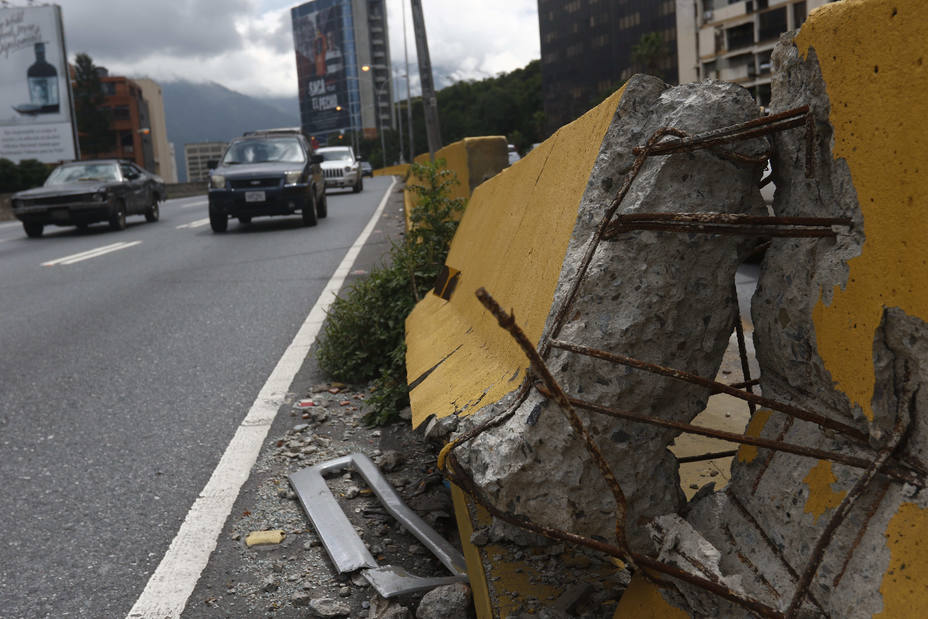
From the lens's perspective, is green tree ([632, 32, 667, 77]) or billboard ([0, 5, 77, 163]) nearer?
billboard ([0, 5, 77, 163])

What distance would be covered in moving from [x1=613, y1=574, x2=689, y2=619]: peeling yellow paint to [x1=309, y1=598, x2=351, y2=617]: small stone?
0.89m

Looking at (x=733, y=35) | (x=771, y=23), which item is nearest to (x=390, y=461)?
(x=771, y=23)

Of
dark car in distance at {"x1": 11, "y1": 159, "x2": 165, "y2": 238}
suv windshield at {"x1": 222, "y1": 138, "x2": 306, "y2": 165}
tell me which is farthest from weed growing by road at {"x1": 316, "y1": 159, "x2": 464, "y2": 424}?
dark car in distance at {"x1": 11, "y1": 159, "x2": 165, "y2": 238}

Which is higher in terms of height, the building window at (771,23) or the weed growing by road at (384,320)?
the building window at (771,23)

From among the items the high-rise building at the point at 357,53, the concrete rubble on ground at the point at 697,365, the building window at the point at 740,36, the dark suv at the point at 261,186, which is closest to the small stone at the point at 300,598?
the concrete rubble on ground at the point at 697,365

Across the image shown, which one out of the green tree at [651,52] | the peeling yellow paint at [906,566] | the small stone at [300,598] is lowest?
the small stone at [300,598]

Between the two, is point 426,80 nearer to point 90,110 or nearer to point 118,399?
point 118,399

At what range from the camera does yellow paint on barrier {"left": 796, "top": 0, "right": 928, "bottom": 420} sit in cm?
125

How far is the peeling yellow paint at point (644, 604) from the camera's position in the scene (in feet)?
5.86

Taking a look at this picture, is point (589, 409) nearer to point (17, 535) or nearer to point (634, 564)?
point (634, 564)

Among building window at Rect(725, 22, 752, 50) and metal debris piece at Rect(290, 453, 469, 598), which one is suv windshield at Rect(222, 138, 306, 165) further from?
building window at Rect(725, 22, 752, 50)

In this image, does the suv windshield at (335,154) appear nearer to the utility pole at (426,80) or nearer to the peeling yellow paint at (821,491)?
the utility pole at (426,80)

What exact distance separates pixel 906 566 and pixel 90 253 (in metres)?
14.3

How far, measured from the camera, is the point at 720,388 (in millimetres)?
1652
